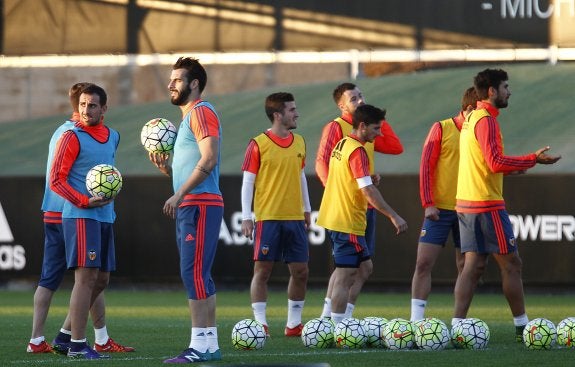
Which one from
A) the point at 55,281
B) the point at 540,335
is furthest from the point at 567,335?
the point at 55,281

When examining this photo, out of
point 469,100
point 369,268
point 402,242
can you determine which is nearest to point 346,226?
point 369,268

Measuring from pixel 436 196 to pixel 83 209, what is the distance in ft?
11.1

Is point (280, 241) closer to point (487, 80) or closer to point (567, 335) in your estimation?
point (487, 80)

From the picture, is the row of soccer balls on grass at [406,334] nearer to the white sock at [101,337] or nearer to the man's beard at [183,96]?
the white sock at [101,337]

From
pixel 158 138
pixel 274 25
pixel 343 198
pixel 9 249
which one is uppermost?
pixel 274 25

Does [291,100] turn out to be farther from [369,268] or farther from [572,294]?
[572,294]

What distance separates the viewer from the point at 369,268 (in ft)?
38.7

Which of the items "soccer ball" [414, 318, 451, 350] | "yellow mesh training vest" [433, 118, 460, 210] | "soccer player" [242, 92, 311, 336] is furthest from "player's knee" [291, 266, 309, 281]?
"soccer ball" [414, 318, 451, 350]

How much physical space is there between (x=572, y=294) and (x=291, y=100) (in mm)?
6860

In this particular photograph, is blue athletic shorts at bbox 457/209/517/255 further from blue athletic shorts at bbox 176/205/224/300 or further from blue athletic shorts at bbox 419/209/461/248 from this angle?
blue athletic shorts at bbox 176/205/224/300

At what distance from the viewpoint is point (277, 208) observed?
12.0 metres

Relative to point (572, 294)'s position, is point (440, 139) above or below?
above

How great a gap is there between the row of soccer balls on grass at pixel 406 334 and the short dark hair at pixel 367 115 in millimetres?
1627

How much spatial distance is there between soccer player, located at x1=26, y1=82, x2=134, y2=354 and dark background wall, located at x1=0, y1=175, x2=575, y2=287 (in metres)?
7.72
